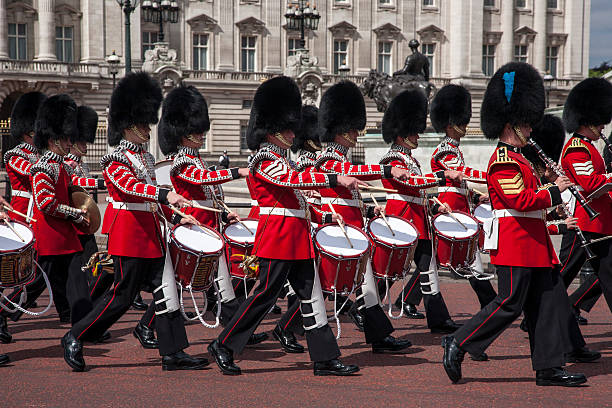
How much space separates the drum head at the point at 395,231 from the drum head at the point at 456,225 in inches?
18.9

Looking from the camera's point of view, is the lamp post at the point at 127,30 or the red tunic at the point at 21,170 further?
the lamp post at the point at 127,30

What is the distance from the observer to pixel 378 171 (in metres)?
5.41

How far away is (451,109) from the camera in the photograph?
7.25 meters

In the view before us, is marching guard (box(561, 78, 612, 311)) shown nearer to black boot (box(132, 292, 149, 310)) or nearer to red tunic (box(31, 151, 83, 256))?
red tunic (box(31, 151, 83, 256))

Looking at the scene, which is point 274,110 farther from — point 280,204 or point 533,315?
point 533,315

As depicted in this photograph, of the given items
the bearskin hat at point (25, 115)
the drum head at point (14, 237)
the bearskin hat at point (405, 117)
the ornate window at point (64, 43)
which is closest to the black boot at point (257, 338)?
the drum head at point (14, 237)

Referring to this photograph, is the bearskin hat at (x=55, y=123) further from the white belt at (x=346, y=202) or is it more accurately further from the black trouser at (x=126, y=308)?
the white belt at (x=346, y=202)

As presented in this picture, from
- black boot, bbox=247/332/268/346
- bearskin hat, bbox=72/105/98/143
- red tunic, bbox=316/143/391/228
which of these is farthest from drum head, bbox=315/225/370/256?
bearskin hat, bbox=72/105/98/143

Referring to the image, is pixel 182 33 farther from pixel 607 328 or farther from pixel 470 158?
pixel 607 328

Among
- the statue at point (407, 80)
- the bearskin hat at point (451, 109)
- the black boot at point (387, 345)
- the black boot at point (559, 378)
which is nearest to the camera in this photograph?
the black boot at point (559, 378)

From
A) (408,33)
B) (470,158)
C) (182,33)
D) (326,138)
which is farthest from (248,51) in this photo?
(326,138)

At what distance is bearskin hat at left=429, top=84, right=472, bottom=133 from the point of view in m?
7.20

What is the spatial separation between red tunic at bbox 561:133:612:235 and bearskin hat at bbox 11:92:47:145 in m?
3.94

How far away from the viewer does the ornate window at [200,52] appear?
4009 centimetres
